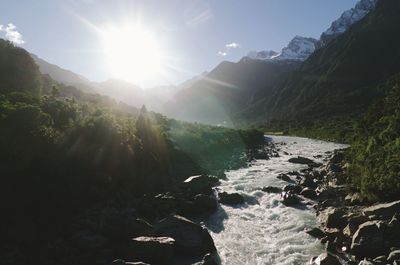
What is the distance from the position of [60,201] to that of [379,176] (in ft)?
72.6

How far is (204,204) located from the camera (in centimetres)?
3142

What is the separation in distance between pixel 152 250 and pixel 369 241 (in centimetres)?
1151

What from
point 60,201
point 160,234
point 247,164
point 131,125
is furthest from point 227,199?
point 247,164

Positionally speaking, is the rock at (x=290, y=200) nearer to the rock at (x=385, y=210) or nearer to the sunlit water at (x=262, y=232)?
the sunlit water at (x=262, y=232)

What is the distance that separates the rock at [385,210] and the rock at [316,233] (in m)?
2.97

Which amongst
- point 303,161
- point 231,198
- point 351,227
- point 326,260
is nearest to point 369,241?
point 351,227

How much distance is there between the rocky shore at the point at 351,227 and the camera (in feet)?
65.9

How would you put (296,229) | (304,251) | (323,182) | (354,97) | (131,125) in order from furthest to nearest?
1. (354,97)
2. (131,125)
3. (323,182)
4. (296,229)
5. (304,251)

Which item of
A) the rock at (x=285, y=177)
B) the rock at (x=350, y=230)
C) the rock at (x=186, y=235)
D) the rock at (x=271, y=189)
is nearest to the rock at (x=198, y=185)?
the rock at (x=271, y=189)

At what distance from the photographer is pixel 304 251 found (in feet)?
72.6

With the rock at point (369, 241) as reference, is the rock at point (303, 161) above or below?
below

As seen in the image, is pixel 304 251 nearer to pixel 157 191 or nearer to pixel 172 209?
Answer: pixel 172 209

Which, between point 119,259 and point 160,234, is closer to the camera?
point 119,259

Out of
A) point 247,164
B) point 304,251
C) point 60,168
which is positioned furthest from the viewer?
point 247,164
